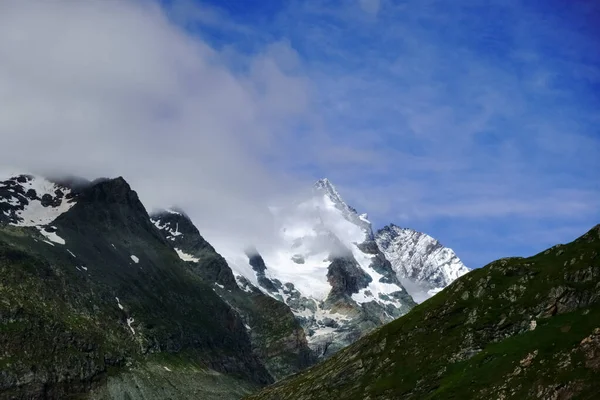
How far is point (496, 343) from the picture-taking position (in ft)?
425

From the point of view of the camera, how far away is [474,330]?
141 m

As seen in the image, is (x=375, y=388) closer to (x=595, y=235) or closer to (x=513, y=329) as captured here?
(x=513, y=329)

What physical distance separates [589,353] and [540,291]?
140 ft

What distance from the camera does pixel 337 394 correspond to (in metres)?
161

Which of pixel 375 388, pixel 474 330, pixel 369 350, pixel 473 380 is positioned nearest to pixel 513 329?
pixel 474 330

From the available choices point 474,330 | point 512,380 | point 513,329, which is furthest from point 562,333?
point 474,330

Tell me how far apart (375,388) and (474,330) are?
77.5 ft

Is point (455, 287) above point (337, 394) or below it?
above

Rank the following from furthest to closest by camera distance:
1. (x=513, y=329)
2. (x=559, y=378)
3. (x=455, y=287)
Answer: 1. (x=455, y=287)
2. (x=513, y=329)
3. (x=559, y=378)

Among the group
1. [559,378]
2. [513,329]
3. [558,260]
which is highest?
[558,260]

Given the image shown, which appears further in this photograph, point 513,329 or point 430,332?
point 430,332

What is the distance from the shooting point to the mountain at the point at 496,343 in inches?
3979

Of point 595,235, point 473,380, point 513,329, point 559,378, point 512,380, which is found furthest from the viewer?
point 595,235

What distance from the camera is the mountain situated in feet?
332
